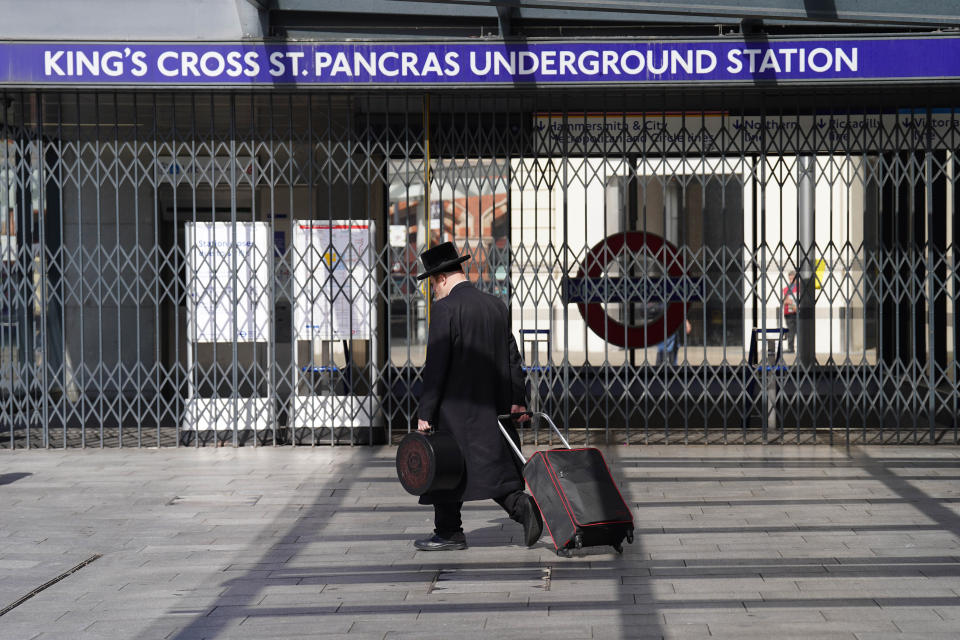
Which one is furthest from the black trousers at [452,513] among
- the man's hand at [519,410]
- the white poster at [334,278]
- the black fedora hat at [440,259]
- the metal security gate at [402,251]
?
the white poster at [334,278]

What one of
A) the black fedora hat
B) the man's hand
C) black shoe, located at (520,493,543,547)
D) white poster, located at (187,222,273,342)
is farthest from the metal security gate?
black shoe, located at (520,493,543,547)

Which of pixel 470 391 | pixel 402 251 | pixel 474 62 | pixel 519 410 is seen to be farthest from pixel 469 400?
pixel 402 251

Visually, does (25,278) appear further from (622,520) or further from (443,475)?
(622,520)

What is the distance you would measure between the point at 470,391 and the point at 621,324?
6.13 metres

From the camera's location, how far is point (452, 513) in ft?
22.5

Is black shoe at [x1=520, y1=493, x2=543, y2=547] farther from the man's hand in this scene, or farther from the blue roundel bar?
the blue roundel bar

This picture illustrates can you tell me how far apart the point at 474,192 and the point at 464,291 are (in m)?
5.20

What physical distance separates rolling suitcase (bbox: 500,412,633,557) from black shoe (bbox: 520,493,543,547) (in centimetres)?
6

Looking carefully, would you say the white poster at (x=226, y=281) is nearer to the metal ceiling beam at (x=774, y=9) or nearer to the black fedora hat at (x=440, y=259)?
the metal ceiling beam at (x=774, y=9)

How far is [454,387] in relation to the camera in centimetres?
680

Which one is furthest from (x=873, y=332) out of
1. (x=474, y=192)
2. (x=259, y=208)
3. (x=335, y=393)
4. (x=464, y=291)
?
(x=464, y=291)

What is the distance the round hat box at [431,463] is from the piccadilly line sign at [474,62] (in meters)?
4.53

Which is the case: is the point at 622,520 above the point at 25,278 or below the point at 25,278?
below

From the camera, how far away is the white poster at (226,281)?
10.9m
